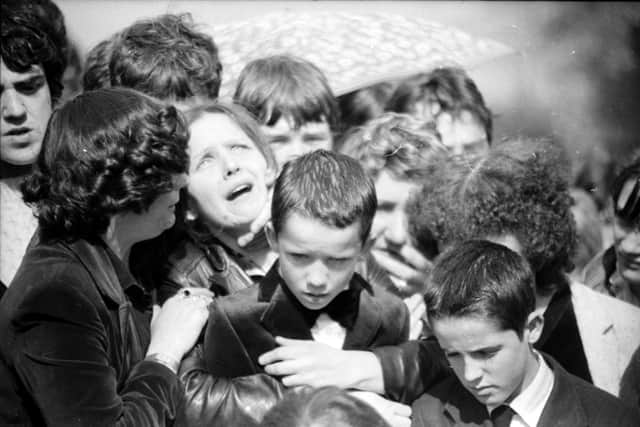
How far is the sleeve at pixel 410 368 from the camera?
8.35ft

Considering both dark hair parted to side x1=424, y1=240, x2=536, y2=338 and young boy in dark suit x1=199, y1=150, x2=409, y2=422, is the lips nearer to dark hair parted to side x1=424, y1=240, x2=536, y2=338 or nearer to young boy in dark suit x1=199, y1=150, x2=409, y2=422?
young boy in dark suit x1=199, y1=150, x2=409, y2=422

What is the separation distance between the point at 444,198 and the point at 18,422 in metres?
1.42

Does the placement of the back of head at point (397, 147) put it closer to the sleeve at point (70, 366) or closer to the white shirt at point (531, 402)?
the white shirt at point (531, 402)

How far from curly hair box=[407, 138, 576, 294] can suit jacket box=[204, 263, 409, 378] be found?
42 cm

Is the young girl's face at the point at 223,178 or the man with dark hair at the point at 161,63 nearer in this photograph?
the young girl's face at the point at 223,178

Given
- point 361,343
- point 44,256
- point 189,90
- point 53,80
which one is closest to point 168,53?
point 189,90

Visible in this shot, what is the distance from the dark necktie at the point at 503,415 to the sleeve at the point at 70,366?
0.88 meters

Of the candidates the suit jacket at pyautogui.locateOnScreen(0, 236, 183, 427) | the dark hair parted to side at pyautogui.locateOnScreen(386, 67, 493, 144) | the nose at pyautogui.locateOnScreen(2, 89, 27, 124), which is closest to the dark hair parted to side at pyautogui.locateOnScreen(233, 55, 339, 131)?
the dark hair parted to side at pyautogui.locateOnScreen(386, 67, 493, 144)

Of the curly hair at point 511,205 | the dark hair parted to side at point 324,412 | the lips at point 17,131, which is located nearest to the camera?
the dark hair parted to side at point 324,412

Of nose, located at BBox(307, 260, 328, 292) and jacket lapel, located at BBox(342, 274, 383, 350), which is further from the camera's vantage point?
jacket lapel, located at BBox(342, 274, 383, 350)

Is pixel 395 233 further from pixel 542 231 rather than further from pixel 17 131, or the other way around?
pixel 17 131

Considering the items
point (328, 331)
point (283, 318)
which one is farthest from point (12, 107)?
point (328, 331)

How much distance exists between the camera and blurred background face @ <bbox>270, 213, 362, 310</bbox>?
2.42m

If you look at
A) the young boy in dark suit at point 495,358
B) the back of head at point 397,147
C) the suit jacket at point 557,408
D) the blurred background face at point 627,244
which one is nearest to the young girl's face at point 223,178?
the back of head at point 397,147
